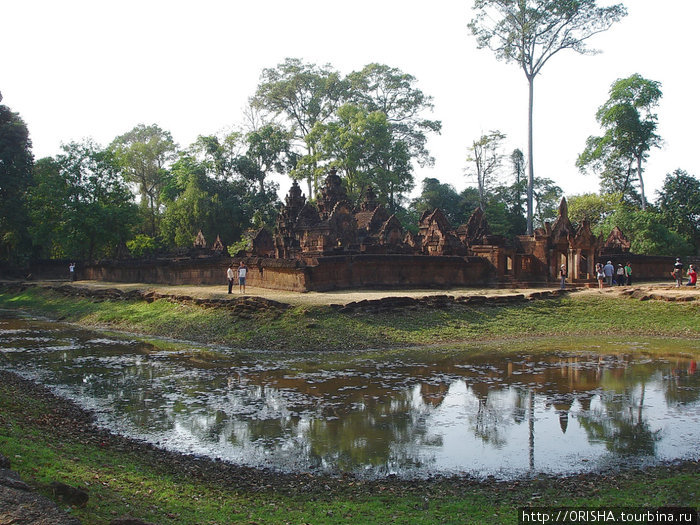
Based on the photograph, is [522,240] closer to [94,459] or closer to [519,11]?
[519,11]

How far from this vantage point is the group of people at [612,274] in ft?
81.5

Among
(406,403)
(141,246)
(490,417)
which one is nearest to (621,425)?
(490,417)

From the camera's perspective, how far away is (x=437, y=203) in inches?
2425

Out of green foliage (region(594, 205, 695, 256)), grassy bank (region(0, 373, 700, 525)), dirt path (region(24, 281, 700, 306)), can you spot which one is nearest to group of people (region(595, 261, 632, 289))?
dirt path (region(24, 281, 700, 306))

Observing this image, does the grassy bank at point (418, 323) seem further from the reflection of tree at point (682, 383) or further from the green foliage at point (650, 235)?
the green foliage at point (650, 235)

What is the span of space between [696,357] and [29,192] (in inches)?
1540

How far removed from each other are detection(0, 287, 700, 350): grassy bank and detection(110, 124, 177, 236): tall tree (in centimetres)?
3975

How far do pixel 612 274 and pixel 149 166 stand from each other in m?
49.0

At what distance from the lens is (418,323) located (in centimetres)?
1850

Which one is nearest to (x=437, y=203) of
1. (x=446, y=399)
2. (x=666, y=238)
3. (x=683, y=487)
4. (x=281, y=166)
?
(x=281, y=166)

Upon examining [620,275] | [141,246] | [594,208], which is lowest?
[620,275]

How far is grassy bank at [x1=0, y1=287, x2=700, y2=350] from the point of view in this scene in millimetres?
17219

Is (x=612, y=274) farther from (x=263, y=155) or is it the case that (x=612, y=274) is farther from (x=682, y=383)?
(x=263, y=155)

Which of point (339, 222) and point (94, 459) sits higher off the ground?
point (339, 222)
